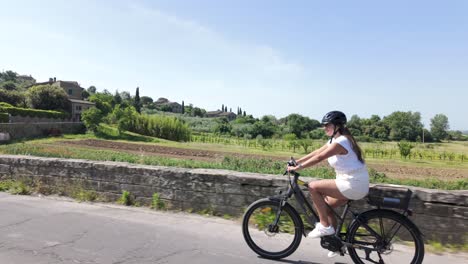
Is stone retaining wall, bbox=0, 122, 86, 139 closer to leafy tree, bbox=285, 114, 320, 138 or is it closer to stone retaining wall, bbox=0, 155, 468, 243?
stone retaining wall, bbox=0, 155, 468, 243

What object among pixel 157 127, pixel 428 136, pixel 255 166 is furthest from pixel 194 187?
pixel 428 136

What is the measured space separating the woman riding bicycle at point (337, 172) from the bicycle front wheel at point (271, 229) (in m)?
0.36

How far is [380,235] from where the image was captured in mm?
4246

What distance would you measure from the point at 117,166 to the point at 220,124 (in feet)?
249

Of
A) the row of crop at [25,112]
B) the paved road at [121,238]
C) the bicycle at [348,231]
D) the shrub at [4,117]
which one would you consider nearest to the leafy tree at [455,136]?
the row of crop at [25,112]

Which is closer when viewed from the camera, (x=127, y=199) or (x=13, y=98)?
(x=127, y=199)

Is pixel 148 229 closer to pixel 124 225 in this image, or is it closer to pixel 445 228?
pixel 124 225

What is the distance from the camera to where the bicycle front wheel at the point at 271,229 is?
15.3 feet

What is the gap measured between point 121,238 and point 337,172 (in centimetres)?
297

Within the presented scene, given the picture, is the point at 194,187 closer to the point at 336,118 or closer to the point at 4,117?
the point at 336,118

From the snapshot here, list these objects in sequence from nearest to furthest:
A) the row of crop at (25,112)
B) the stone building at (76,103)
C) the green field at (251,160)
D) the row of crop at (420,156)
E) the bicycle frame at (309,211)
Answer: the bicycle frame at (309,211), the green field at (251,160), the row of crop at (420,156), the row of crop at (25,112), the stone building at (76,103)

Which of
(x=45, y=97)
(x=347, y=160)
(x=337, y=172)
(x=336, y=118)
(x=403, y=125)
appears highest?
(x=45, y=97)

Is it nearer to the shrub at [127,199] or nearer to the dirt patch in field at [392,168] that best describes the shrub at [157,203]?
the shrub at [127,199]

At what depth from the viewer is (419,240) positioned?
4.10 metres
